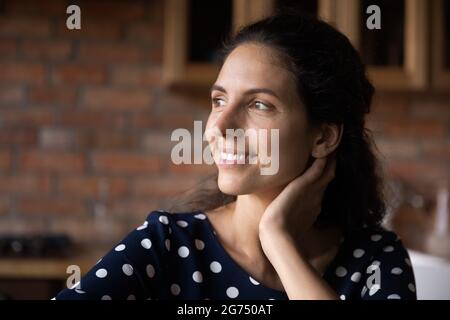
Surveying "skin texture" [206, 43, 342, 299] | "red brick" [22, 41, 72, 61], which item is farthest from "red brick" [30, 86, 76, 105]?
"skin texture" [206, 43, 342, 299]

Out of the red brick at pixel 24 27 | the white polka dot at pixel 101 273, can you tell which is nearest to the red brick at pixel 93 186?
the red brick at pixel 24 27

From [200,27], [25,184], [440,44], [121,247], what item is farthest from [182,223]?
[440,44]

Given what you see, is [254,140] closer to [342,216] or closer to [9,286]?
[342,216]

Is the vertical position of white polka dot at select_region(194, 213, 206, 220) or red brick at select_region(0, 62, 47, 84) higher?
red brick at select_region(0, 62, 47, 84)

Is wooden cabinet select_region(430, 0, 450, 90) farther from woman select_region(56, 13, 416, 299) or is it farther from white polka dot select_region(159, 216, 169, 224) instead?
white polka dot select_region(159, 216, 169, 224)

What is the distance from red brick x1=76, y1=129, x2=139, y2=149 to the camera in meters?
2.49

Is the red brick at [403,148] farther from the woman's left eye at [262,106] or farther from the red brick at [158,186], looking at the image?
the woman's left eye at [262,106]

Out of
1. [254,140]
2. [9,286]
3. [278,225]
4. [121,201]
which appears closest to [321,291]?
[278,225]

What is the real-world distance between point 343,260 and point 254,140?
0.92ft

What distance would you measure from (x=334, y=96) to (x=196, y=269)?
37 centimetres

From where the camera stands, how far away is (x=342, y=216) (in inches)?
47.9

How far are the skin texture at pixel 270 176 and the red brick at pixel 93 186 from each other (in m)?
1.44

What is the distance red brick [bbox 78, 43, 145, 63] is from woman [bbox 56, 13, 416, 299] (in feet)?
4.49

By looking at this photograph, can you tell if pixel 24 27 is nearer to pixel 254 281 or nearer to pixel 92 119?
pixel 92 119
